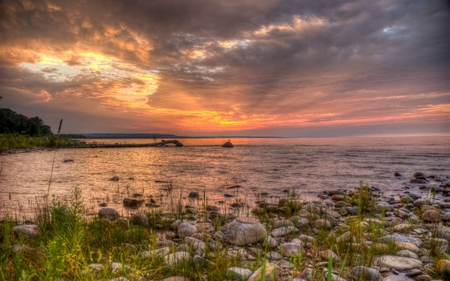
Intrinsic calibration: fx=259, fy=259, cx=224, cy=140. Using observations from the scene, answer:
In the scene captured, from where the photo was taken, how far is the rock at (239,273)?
3.30 metres

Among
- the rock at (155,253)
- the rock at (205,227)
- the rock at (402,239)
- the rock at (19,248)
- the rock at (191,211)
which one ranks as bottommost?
the rock at (191,211)

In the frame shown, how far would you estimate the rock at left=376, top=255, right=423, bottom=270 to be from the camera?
4113 mm

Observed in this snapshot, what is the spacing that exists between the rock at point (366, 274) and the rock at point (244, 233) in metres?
2.12

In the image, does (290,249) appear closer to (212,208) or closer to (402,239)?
(402,239)

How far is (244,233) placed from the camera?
18.1ft

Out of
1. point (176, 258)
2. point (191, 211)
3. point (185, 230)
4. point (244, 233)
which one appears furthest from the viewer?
point (191, 211)

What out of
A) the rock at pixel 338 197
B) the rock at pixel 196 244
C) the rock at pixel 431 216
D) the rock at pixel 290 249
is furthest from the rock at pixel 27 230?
the rock at pixel 338 197

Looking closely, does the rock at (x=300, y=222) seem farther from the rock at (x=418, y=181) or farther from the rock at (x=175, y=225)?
the rock at (x=418, y=181)

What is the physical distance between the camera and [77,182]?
1445 cm

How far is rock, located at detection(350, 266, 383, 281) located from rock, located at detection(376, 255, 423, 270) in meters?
0.62

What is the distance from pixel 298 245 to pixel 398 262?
158cm

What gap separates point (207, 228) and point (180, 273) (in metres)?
3.20

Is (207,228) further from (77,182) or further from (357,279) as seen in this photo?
(77,182)

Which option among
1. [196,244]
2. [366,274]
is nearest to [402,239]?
[366,274]
